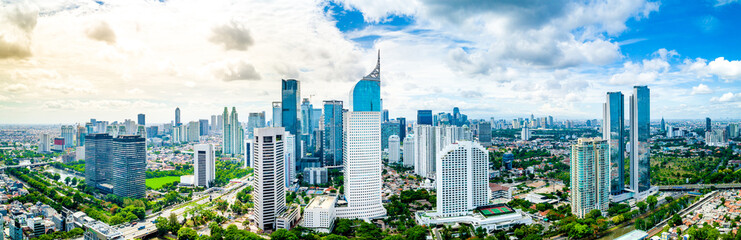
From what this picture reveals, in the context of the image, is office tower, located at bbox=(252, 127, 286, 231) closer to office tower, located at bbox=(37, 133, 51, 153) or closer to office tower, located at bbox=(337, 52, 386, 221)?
office tower, located at bbox=(337, 52, 386, 221)

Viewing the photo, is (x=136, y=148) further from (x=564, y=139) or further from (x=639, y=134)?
(x=564, y=139)

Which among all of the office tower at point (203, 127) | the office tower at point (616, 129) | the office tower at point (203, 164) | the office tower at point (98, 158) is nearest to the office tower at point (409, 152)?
the office tower at point (203, 164)

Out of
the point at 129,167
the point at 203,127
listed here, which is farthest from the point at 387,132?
the point at 129,167

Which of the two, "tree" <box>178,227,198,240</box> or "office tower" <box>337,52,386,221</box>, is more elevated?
"office tower" <box>337,52,386,221</box>

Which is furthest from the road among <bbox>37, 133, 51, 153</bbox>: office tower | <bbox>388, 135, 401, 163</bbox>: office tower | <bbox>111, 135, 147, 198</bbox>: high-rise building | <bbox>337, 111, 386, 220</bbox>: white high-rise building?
<bbox>37, 133, 51, 153</bbox>: office tower

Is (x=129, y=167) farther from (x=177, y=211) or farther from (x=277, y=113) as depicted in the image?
(x=277, y=113)
